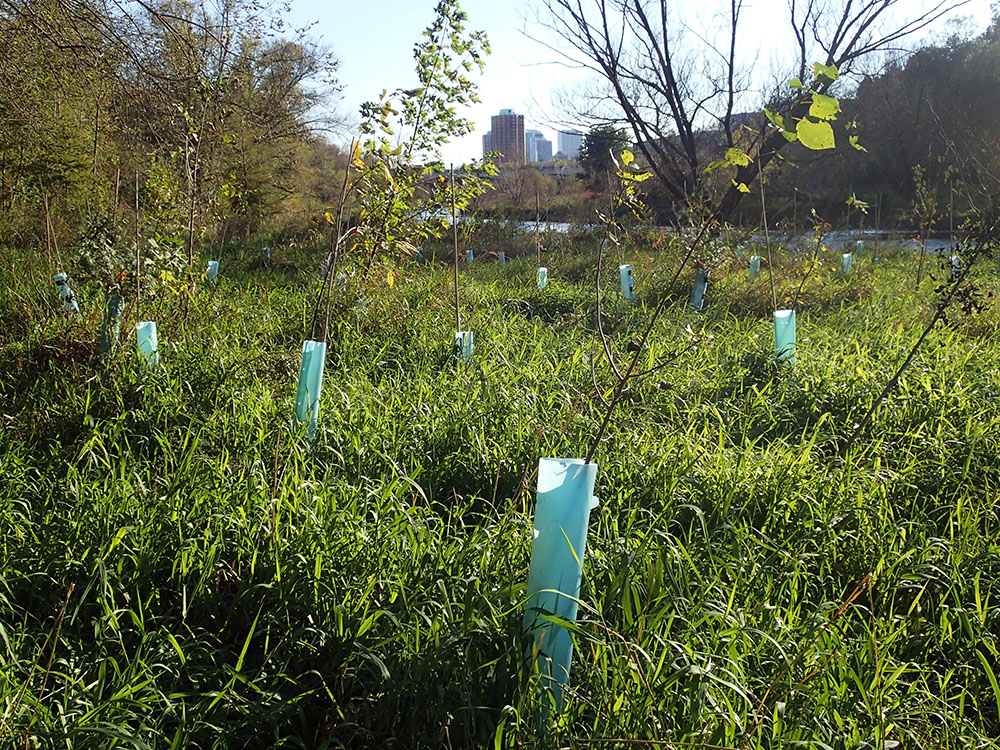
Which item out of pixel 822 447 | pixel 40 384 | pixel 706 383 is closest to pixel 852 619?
pixel 822 447

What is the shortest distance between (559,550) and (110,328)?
2830 millimetres

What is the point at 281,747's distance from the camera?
59.6 inches

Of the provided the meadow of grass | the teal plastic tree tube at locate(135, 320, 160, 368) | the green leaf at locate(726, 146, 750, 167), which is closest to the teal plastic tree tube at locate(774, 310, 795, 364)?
the meadow of grass

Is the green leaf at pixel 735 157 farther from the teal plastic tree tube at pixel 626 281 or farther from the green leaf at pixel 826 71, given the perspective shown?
the teal plastic tree tube at pixel 626 281

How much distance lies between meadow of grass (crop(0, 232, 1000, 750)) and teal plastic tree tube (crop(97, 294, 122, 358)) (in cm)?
9

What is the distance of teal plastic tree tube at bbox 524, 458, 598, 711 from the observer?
4.68 ft

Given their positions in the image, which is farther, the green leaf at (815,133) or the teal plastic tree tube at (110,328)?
the teal plastic tree tube at (110,328)

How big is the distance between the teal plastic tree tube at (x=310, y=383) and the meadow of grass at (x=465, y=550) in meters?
0.09

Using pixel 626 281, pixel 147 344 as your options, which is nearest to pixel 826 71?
pixel 147 344

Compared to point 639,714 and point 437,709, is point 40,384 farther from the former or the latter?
point 639,714

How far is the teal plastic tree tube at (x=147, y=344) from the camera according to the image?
3.29 metres

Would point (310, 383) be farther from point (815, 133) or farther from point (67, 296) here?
point (815, 133)

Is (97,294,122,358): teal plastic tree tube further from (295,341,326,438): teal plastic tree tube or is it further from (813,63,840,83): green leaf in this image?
(813,63,840,83): green leaf

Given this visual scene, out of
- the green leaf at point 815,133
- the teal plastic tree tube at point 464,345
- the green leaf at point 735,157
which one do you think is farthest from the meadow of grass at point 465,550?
the green leaf at point 815,133
